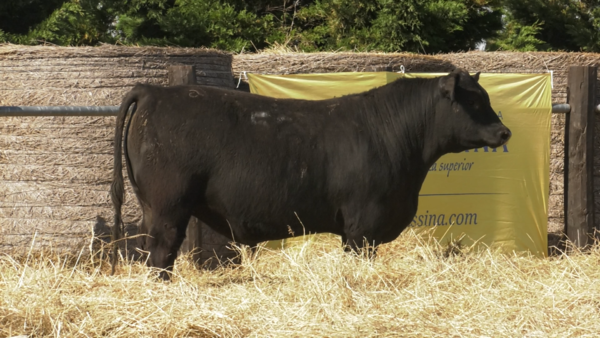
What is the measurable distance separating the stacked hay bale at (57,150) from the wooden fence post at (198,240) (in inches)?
16.8

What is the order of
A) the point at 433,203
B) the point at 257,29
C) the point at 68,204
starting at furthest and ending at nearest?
the point at 257,29, the point at 433,203, the point at 68,204

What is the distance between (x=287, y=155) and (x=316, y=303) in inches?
50.9

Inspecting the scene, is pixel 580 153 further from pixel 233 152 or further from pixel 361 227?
pixel 233 152

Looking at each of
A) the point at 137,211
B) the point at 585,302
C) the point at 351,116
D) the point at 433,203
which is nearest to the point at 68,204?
the point at 137,211

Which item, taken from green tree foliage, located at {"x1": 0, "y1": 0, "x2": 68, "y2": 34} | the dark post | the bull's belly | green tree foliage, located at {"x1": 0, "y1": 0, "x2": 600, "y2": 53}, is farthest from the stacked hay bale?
green tree foliage, located at {"x1": 0, "y1": 0, "x2": 68, "y2": 34}

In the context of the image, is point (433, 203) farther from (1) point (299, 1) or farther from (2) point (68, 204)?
(1) point (299, 1)

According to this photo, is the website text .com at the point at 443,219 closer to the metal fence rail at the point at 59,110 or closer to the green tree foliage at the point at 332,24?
the metal fence rail at the point at 59,110

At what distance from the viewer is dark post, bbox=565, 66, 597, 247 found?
7555 millimetres

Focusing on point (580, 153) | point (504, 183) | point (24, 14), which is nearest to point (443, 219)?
point (504, 183)

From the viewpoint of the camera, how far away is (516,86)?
7.44 m

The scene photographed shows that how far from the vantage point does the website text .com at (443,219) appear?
7133 millimetres


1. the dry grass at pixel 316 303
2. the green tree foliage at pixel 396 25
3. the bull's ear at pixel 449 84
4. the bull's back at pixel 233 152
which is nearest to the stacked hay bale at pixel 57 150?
the dry grass at pixel 316 303

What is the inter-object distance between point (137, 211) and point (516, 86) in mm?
3712

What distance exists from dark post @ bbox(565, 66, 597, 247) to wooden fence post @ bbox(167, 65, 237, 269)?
11.1ft
